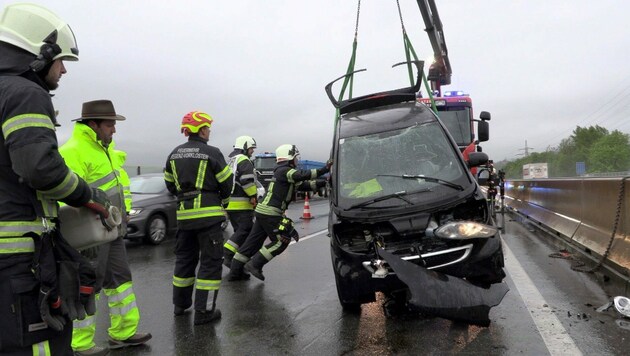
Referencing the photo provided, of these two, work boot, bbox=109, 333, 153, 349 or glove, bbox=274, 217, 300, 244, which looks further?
glove, bbox=274, 217, 300, 244

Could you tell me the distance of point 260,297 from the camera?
544cm

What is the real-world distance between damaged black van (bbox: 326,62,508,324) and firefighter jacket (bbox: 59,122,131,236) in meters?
1.94

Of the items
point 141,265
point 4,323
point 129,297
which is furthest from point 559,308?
point 141,265

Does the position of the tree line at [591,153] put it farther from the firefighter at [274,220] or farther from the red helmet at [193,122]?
the red helmet at [193,122]

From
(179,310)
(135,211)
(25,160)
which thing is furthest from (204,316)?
(135,211)

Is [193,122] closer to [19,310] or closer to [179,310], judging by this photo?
[179,310]

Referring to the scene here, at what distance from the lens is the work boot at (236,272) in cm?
633

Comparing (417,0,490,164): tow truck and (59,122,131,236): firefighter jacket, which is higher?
(417,0,490,164): tow truck

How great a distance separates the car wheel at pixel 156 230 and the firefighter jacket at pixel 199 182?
525 cm

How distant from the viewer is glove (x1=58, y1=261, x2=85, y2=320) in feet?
6.87

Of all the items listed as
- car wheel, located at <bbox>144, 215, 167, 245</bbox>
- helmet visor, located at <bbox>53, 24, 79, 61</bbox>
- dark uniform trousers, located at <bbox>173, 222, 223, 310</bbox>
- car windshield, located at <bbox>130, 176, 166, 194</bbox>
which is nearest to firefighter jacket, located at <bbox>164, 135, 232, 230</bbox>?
dark uniform trousers, located at <bbox>173, 222, 223, 310</bbox>

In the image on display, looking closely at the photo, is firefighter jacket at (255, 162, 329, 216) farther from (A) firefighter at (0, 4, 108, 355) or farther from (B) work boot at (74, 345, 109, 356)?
(A) firefighter at (0, 4, 108, 355)

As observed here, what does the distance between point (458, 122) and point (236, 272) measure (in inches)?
339

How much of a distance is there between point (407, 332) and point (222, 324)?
1797mm
